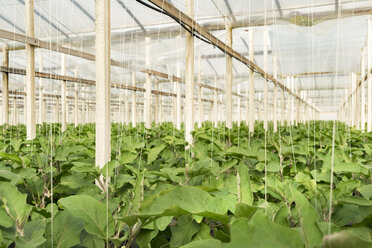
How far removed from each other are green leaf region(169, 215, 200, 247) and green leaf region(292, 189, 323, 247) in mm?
434

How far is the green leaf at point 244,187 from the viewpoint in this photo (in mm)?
1090

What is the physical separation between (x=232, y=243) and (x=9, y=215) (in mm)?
822

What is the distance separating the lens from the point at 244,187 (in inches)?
44.0

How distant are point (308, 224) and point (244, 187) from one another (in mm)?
401

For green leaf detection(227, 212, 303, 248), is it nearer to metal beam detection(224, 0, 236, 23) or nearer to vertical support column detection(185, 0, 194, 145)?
vertical support column detection(185, 0, 194, 145)

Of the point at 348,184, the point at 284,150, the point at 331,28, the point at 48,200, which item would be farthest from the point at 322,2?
the point at 48,200

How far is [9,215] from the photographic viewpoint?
40.6 inches

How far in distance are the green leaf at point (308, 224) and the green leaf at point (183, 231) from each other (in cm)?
43

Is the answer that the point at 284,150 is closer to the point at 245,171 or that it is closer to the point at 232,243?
the point at 245,171

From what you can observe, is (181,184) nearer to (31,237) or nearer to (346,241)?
(31,237)

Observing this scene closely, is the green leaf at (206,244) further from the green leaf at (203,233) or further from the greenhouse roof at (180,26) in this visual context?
the greenhouse roof at (180,26)

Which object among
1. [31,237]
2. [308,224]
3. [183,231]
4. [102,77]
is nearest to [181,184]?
[183,231]

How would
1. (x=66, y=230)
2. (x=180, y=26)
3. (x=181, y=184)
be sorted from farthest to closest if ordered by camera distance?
(x=180, y=26) → (x=181, y=184) → (x=66, y=230)

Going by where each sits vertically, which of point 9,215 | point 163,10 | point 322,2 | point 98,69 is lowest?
point 9,215
